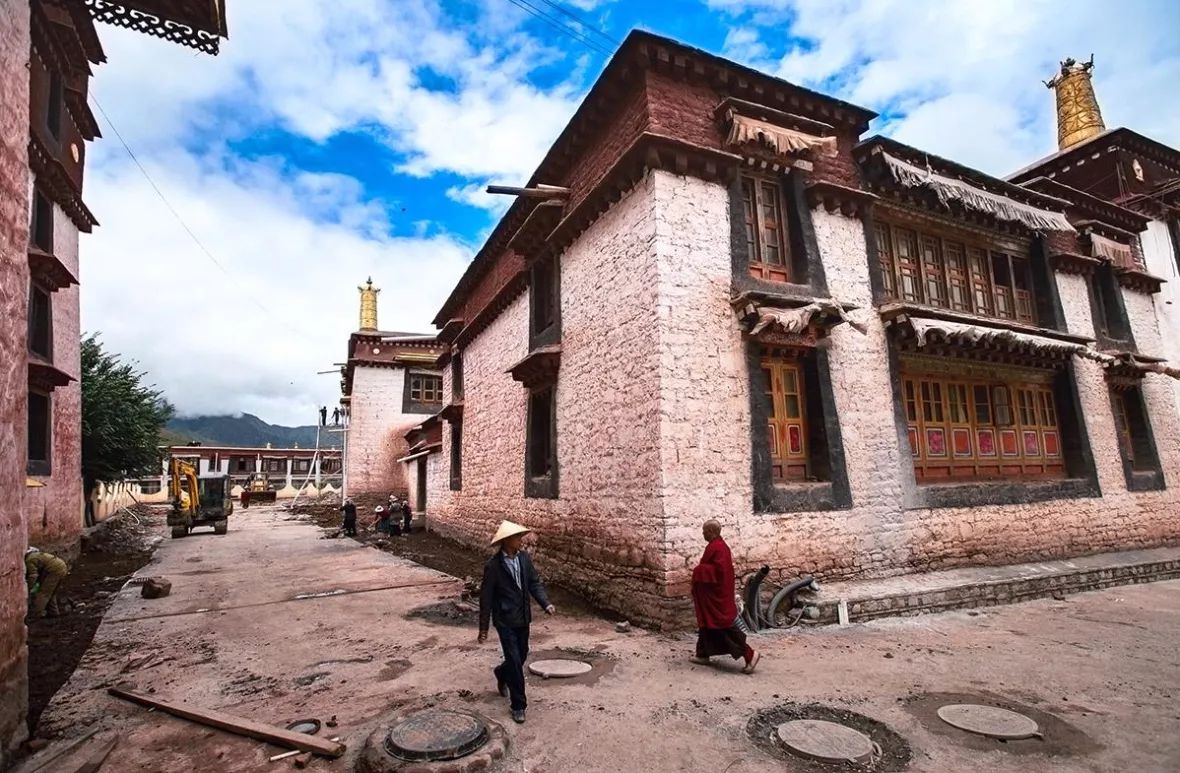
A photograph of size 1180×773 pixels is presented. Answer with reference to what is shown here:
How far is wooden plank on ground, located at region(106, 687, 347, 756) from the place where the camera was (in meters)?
4.07

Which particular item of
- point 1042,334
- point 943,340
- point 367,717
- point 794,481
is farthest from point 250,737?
point 1042,334

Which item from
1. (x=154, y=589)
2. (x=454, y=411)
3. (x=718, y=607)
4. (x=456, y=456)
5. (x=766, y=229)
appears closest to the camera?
(x=718, y=607)

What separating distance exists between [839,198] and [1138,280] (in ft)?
32.3

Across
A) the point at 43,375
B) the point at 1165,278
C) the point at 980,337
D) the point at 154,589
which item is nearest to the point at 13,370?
the point at 154,589

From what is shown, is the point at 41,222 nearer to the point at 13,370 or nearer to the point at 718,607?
the point at 13,370

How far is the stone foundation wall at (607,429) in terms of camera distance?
751cm

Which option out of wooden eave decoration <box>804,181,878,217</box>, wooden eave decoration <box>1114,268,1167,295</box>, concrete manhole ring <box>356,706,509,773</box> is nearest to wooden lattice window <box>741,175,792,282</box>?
wooden eave decoration <box>804,181,878,217</box>

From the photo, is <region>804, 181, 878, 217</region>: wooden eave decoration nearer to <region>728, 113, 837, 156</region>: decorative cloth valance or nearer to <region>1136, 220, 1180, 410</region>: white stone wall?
<region>728, 113, 837, 156</region>: decorative cloth valance

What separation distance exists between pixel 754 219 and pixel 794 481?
13.3ft

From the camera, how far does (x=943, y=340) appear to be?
9.42 metres

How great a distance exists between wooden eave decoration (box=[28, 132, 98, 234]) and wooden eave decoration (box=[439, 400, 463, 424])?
31.6ft

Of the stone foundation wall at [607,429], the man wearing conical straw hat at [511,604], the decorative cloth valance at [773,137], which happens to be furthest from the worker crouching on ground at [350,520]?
the decorative cloth valance at [773,137]

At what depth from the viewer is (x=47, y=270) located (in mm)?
11211

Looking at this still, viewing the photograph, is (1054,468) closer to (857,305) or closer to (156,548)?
(857,305)
